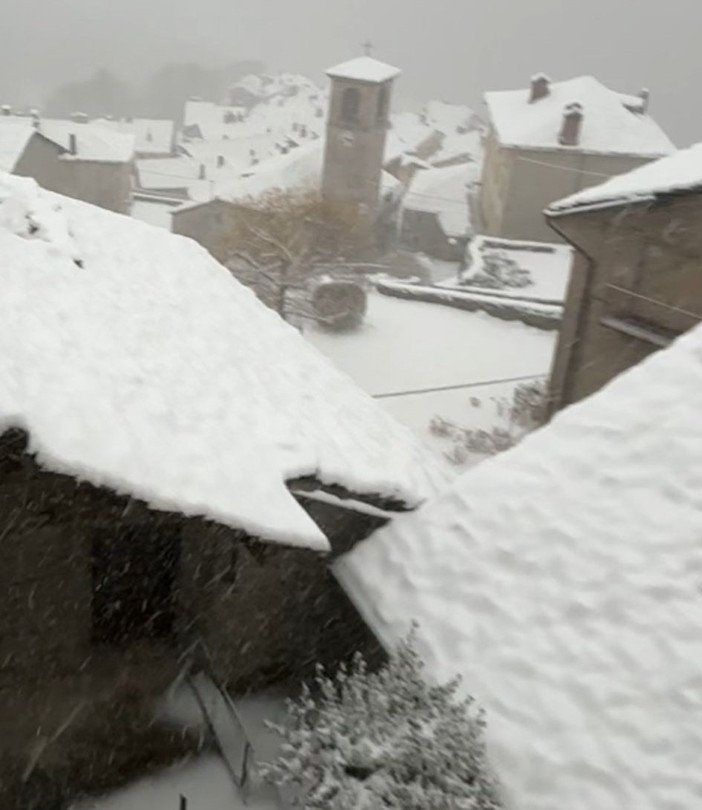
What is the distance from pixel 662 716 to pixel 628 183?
9234 millimetres

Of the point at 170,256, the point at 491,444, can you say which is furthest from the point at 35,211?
the point at 491,444

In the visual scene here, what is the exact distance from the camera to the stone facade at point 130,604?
20.2 ft

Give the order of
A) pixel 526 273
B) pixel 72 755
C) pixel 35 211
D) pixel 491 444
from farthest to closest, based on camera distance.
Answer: pixel 526 273, pixel 491 444, pixel 35 211, pixel 72 755

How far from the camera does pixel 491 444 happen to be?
15797mm

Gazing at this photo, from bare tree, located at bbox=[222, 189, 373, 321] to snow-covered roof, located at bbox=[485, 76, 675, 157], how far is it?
39.5ft

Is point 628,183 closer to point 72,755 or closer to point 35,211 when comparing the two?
point 35,211

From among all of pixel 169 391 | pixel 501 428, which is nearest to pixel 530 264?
pixel 501 428

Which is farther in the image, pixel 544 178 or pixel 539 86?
pixel 539 86

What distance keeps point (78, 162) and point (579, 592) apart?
36550 mm

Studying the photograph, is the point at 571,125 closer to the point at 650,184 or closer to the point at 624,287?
the point at 624,287

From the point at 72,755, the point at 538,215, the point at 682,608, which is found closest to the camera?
the point at 682,608

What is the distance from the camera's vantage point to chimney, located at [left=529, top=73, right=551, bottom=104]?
37.2 meters

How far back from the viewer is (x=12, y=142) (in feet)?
102

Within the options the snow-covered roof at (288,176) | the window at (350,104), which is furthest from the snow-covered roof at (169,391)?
the window at (350,104)
